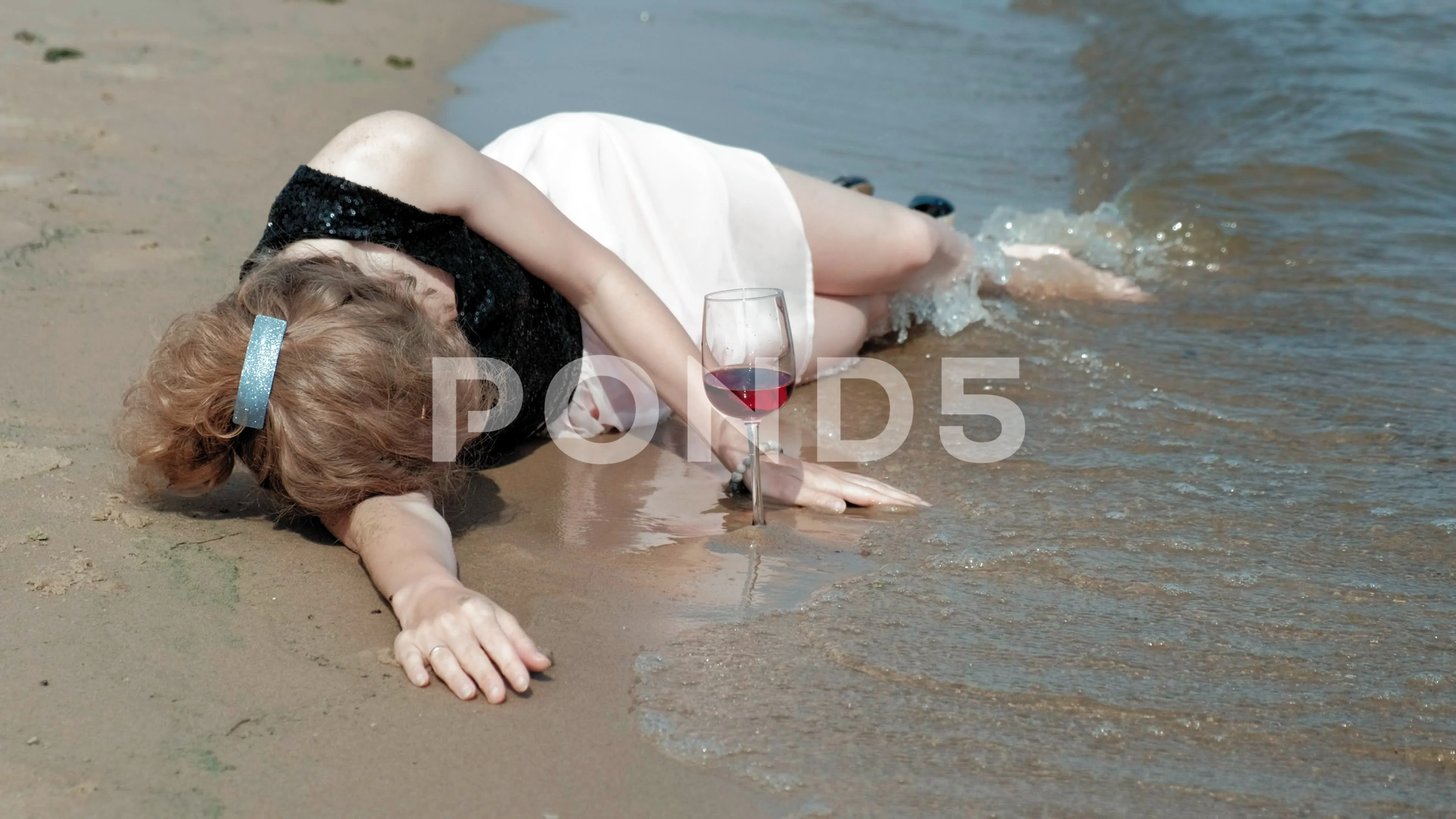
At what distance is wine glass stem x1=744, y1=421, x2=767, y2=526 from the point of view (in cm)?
277

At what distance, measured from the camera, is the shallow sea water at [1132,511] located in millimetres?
2041

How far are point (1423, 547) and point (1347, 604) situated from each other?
0.40m

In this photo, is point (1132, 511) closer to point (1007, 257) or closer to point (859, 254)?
point (859, 254)

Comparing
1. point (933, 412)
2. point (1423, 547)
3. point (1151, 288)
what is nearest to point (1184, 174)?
point (1151, 288)

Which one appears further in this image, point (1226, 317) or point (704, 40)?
point (704, 40)

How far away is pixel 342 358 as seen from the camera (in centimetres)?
259

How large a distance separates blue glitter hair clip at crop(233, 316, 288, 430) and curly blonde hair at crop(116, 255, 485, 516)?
2 cm

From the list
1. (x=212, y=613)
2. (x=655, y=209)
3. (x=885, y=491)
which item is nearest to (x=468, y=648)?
(x=212, y=613)

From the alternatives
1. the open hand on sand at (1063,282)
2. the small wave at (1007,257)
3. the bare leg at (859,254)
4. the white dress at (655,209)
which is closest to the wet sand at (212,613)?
the white dress at (655,209)

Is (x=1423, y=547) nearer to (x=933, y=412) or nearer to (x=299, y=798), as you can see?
(x=933, y=412)

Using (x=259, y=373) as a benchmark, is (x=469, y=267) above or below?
above

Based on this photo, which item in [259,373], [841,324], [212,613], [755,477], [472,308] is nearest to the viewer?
[212,613]

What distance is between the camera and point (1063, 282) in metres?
4.75

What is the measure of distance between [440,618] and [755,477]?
84 cm
